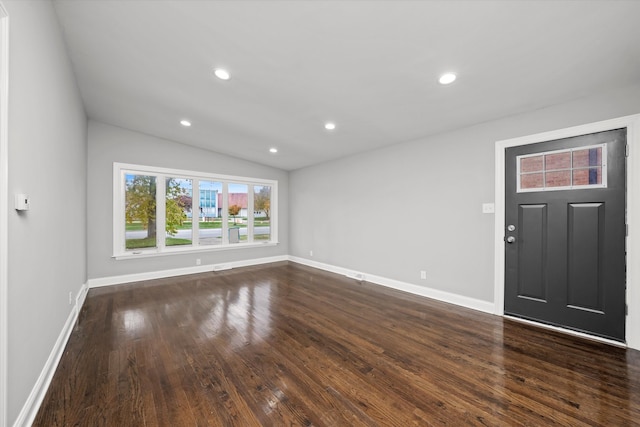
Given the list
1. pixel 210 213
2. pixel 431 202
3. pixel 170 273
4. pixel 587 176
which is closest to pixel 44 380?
pixel 170 273

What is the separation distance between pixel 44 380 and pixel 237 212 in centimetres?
448

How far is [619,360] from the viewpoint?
216 centimetres

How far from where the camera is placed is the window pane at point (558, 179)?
8.94 feet

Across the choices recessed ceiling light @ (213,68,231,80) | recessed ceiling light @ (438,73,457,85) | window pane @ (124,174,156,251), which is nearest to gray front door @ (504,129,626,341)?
recessed ceiling light @ (438,73,457,85)

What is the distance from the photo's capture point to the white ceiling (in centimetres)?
176

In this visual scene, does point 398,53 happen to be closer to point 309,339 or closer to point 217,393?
point 309,339

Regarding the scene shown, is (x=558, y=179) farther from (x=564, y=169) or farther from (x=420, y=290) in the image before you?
(x=420, y=290)

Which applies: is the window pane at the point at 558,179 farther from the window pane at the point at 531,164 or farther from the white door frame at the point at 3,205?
the white door frame at the point at 3,205

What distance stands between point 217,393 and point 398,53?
302 centimetres

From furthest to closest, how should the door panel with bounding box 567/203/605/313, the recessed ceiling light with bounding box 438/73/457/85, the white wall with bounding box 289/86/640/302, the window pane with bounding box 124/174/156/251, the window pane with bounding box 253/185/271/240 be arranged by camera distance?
1. the window pane with bounding box 253/185/271/240
2. the window pane with bounding box 124/174/156/251
3. the white wall with bounding box 289/86/640/302
4. the door panel with bounding box 567/203/605/313
5. the recessed ceiling light with bounding box 438/73/457/85

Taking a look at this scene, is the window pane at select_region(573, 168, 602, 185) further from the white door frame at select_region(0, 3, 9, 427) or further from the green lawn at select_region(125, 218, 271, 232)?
the green lawn at select_region(125, 218, 271, 232)

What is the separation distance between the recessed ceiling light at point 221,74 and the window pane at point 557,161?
3679mm

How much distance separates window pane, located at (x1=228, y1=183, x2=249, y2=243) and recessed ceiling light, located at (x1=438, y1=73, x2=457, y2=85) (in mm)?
4860

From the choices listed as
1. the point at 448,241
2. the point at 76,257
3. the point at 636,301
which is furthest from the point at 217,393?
the point at 636,301
